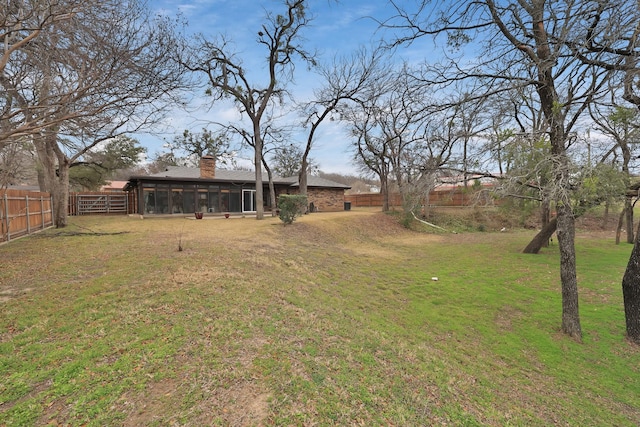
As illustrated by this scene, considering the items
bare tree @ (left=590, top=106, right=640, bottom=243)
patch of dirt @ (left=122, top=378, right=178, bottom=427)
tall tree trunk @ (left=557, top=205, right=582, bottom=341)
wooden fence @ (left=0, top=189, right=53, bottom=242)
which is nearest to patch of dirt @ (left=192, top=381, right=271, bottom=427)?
patch of dirt @ (left=122, top=378, right=178, bottom=427)

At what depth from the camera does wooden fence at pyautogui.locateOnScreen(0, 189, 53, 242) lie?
8525 millimetres

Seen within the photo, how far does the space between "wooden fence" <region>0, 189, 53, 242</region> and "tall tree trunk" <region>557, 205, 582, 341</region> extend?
14.6 meters

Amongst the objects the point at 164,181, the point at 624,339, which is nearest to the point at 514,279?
the point at 624,339

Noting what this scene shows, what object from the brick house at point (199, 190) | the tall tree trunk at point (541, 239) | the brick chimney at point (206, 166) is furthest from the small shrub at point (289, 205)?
the tall tree trunk at point (541, 239)

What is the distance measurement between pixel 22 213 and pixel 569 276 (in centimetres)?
1612

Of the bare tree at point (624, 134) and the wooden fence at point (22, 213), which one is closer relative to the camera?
the bare tree at point (624, 134)

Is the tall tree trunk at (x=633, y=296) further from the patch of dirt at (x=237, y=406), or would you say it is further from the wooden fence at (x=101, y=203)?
the wooden fence at (x=101, y=203)

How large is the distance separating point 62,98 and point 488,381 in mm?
7665

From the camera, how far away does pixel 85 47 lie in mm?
4715

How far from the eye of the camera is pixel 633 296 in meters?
4.90

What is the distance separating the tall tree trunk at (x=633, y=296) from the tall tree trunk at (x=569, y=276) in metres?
0.82

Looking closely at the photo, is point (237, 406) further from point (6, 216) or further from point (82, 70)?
point (6, 216)

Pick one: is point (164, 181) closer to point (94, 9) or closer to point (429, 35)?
point (94, 9)

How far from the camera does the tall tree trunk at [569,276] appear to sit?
16.4 ft
